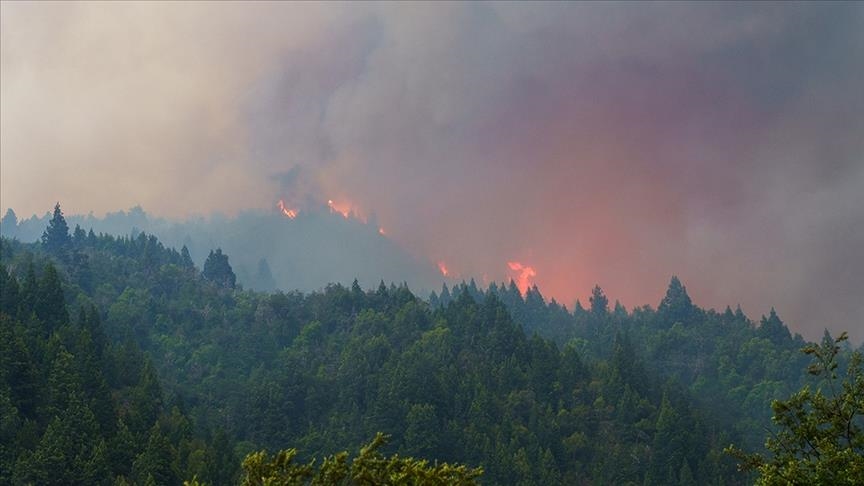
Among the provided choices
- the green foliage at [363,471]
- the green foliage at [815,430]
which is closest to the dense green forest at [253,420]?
the green foliage at [815,430]

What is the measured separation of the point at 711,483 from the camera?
168m

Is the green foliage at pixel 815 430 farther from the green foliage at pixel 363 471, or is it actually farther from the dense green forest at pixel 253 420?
the dense green forest at pixel 253 420

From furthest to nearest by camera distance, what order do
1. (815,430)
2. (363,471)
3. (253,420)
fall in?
(253,420), (815,430), (363,471)

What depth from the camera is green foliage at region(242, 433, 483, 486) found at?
110ft

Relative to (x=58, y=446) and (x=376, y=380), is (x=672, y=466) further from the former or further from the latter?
(x=58, y=446)

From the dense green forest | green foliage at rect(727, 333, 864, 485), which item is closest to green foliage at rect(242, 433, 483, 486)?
green foliage at rect(727, 333, 864, 485)

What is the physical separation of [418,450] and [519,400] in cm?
3424

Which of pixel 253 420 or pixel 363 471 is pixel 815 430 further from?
pixel 253 420

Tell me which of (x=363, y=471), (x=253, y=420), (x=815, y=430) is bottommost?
(x=363, y=471)

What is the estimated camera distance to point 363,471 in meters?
34.2

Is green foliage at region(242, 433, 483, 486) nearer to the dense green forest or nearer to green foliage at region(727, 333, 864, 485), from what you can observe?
green foliage at region(727, 333, 864, 485)

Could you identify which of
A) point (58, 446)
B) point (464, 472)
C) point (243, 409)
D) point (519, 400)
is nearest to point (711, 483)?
point (519, 400)

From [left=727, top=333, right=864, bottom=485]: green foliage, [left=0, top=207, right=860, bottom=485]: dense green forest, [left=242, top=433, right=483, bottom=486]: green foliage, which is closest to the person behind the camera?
[left=242, top=433, right=483, bottom=486]: green foliage

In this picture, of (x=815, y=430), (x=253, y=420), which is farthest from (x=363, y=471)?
(x=253, y=420)
